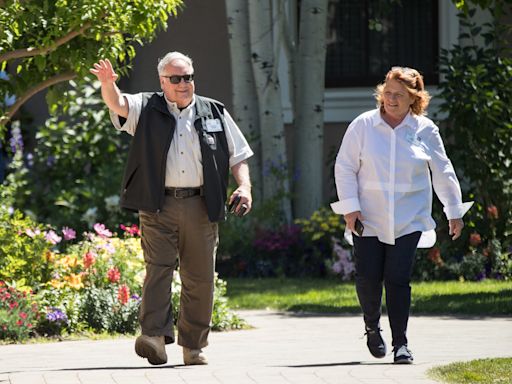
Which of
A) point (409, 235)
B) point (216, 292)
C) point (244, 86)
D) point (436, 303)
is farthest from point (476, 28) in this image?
point (409, 235)

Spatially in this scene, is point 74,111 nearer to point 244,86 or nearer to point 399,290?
point 244,86

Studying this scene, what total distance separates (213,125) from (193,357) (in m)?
1.28

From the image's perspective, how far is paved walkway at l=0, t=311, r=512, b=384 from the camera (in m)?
6.25

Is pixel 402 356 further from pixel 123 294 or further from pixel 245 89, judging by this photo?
pixel 245 89

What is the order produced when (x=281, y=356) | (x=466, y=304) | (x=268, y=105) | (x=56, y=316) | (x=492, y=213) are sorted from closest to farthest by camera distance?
1. (x=281, y=356)
2. (x=56, y=316)
3. (x=466, y=304)
4. (x=492, y=213)
5. (x=268, y=105)

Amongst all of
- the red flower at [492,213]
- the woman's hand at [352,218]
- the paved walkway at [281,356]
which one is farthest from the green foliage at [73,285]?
the red flower at [492,213]

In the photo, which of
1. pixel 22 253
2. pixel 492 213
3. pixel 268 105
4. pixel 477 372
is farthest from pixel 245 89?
pixel 477 372

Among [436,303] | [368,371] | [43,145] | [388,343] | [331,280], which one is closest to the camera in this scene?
[368,371]

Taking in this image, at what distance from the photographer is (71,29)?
7531 mm

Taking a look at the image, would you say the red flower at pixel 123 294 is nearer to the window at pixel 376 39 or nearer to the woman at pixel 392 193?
the woman at pixel 392 193

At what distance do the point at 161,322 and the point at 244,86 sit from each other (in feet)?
21.3

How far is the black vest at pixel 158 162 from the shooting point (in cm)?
659

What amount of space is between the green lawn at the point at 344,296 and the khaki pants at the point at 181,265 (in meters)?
3.01

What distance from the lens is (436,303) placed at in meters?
9.70
